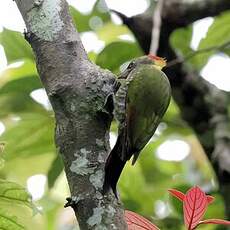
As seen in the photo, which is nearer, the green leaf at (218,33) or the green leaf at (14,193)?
the green leaf at (14,193)

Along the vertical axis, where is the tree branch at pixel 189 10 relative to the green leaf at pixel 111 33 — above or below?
below

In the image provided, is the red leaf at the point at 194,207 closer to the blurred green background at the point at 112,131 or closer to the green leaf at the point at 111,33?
the blurred green background at the point at 112,131

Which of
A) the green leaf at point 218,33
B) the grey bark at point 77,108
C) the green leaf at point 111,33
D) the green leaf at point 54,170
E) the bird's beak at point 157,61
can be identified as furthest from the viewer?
the green leaf at point 111,33

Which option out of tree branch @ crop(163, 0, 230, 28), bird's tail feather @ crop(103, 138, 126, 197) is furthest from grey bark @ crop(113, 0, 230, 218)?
bird's tail feather @ crop(103, 138, 126, 197)

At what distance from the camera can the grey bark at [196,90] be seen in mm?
2117

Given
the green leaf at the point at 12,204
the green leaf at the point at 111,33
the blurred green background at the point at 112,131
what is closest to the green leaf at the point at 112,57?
the blurred green background at the point at 112,131

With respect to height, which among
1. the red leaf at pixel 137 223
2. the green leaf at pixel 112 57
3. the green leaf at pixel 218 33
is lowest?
the red leaf at pixel 137 223

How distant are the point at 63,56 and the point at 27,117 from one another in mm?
1001

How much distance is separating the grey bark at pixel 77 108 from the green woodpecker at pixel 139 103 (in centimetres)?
8

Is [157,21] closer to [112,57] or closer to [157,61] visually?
[112,57]

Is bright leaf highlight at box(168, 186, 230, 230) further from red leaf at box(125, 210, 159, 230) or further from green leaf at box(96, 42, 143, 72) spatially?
green leaf at box(96, 42, 143, 72)

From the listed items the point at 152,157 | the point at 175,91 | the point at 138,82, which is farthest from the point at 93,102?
the point at 152,157

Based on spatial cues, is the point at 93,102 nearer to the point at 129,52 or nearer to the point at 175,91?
the point at 129,52

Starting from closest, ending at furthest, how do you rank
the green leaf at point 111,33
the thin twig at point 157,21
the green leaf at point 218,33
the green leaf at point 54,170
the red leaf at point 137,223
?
the red leaf at point 137,223, the thin twig at point 157,21, the green leaf at point 54,170, the green leaf at point 218,33, the green leaf at point 111,33
